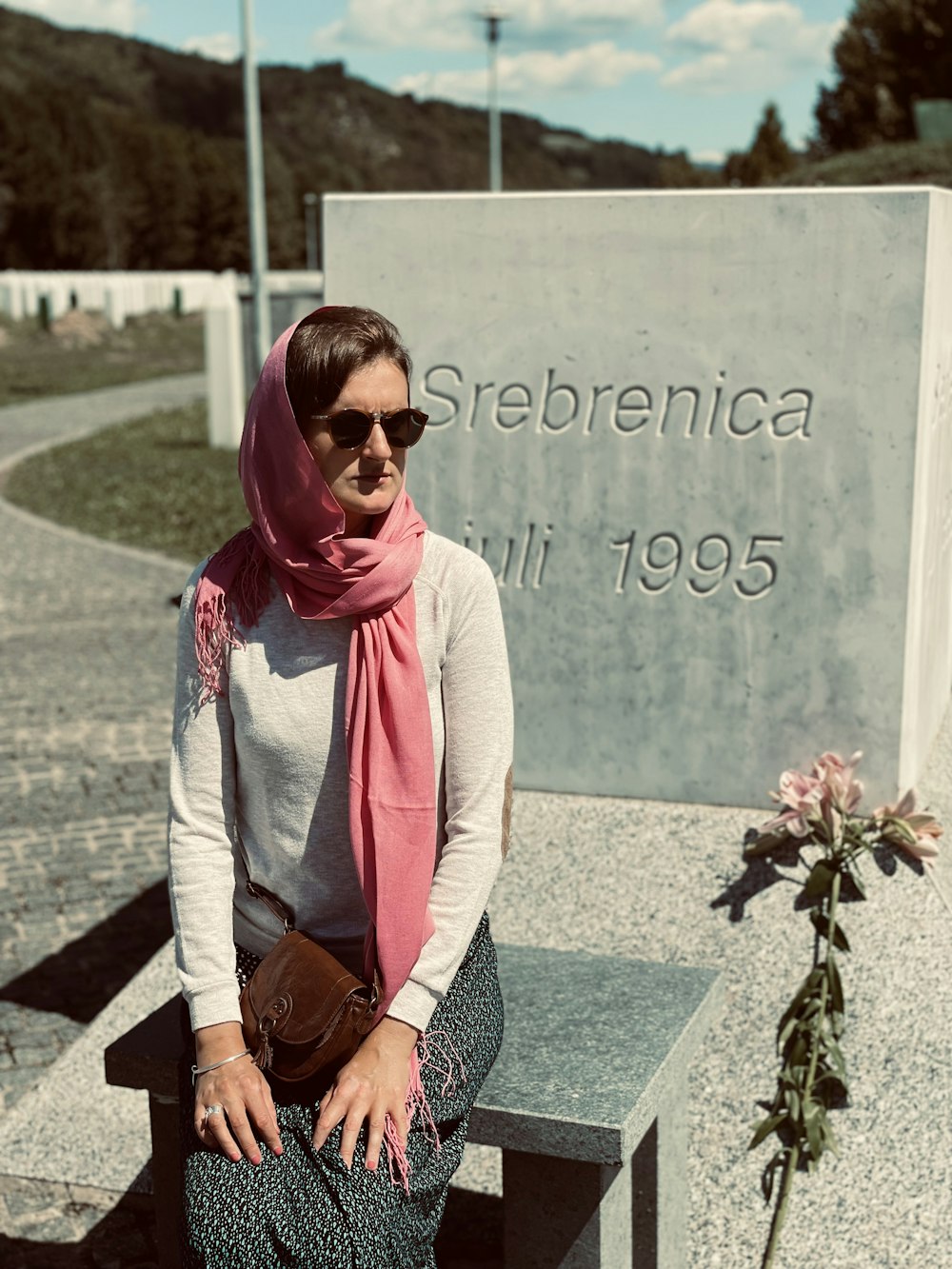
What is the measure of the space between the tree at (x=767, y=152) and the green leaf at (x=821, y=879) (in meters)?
89.4

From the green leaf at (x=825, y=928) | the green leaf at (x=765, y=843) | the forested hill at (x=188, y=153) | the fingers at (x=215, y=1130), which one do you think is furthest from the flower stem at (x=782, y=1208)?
the forested hill at (x=188, y=153)

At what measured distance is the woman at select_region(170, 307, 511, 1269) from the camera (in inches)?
92.3

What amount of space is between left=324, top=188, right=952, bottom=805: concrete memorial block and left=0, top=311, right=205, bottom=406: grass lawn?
2246cm

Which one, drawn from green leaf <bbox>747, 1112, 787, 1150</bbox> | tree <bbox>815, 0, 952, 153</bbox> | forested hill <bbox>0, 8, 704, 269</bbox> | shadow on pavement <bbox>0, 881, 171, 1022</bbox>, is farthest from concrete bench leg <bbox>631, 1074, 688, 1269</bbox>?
forested hill <bbox>0, 8, 704, 269</bbox>

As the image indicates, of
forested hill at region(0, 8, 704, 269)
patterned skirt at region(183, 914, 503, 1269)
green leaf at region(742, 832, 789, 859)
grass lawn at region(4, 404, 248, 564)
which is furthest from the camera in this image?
forested hill at region(0, 8, 704, 269)

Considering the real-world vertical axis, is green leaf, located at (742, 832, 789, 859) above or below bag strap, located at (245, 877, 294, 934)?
below

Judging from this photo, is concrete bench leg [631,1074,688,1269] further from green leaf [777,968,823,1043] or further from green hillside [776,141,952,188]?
green hillside [776,141,952,188]

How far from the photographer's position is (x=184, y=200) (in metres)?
85.4

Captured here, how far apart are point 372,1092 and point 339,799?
452 mm

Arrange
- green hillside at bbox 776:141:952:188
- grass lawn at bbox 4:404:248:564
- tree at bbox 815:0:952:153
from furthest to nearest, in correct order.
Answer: tree at bbox 815:0:952:153 → green hillside at bbox 776:141:952:188 → grass lawn at bbox 4:404:248:564

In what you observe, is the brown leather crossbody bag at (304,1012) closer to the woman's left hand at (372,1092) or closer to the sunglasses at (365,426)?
the woman's left hand at (372,1092)

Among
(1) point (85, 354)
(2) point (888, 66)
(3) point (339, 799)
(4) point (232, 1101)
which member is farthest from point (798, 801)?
(2) point (888, 66)

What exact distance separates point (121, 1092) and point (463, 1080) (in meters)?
1.86

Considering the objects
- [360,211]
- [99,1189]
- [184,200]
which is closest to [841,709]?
[360,211]
